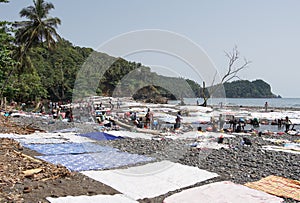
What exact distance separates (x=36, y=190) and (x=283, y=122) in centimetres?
2137

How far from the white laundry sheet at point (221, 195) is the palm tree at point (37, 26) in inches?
857

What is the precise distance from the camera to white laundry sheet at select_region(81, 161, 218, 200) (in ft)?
17.6

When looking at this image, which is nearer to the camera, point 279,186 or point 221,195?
point 221,195

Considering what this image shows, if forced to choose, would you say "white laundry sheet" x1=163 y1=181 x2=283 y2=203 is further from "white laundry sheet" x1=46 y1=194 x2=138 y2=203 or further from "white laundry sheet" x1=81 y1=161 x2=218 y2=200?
"white laundry sheet" x1=46 y1=194 x2=138 y2=203

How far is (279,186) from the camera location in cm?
574

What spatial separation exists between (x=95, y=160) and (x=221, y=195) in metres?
3.46

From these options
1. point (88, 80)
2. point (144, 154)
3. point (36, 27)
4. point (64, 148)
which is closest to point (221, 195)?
point (144, 154)

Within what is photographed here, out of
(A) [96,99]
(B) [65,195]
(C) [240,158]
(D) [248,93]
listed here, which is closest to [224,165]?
(C) [240,158]

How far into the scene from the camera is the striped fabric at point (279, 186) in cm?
533

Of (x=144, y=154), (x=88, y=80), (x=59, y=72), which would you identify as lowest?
(x=144, y=154)

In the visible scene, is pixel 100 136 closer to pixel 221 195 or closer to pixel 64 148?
pixel 64 148

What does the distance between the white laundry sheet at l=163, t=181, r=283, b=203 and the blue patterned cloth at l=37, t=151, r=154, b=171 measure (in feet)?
7.72

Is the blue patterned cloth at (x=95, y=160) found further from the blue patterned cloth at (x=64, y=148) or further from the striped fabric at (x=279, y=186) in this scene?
the striped fabric at (x=279, y=186)

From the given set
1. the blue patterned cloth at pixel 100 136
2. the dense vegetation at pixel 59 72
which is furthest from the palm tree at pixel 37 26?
the blue patterned cloth at pixel 100 136
